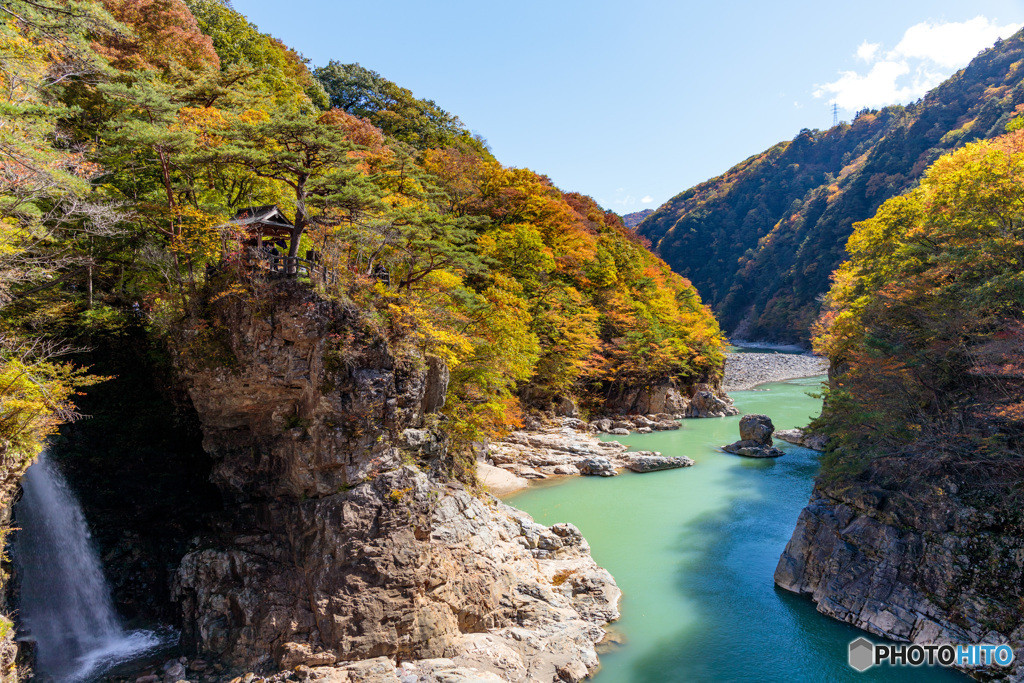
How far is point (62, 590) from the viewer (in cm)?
996

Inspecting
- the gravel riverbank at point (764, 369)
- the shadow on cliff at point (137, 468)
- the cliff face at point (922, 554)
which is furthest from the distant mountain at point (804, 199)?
the shadow on cliff at point (137, 468)

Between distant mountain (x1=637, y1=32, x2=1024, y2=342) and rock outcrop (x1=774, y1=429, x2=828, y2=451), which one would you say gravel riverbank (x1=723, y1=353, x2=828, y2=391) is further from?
rock outcrop (x1=774, y1=429, x2=828, y2=451)

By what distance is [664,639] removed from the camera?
35.6 feet

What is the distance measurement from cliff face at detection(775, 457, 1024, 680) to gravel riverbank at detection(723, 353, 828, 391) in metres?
34.5

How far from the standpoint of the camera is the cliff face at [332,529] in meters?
9.29

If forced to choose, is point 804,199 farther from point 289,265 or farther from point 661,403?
point 289,265

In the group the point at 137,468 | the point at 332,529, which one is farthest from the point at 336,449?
the point at 137,468

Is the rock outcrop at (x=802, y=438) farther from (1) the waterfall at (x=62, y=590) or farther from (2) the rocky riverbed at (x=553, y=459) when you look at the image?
(1) the waterfall at (x=62, y=590)

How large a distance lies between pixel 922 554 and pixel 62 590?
57.2 feet

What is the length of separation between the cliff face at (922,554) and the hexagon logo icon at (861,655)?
42cm

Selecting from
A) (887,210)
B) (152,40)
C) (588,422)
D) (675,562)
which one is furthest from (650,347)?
(152,40)

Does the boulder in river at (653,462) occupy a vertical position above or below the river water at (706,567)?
above

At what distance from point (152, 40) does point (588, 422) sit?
25721 millimetres

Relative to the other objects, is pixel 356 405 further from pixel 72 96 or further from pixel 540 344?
pixel 540 344
